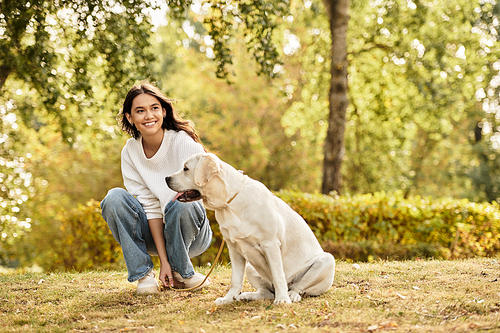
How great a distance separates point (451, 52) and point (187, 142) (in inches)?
374

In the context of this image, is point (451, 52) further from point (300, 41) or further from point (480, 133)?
point (480, 133)

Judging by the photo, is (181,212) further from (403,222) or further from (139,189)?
(403,222)

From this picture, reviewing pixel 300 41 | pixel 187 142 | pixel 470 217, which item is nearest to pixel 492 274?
pixel 470 217

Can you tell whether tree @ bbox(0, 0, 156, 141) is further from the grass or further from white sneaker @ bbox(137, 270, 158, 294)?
white sneaker @ bbox(137, 270, 158, 294)

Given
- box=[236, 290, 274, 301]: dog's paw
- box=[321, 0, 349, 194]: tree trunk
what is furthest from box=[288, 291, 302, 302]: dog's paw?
box=[321, 0, 349, 194]: tree trunk

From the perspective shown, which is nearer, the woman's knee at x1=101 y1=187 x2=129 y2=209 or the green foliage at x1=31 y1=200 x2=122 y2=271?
the woman's knee at x1=101 y1=187 x2=129 y2=209

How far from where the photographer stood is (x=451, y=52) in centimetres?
1121

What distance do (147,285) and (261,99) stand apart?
12.8m

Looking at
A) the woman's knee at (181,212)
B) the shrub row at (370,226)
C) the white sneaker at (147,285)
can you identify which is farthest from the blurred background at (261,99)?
the white sneaker at (147,285)

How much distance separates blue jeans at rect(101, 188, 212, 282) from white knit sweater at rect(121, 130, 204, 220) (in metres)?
0.10

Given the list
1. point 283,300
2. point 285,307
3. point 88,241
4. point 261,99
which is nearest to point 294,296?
point 283,300

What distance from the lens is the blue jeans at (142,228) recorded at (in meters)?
4.07

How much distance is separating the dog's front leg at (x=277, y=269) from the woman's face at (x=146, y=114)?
1.61 metres

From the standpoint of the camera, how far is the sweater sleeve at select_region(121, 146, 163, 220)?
4.24m
